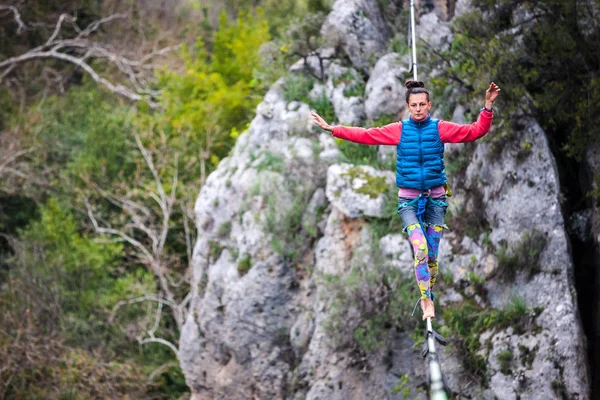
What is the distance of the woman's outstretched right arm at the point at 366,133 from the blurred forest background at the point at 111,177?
6.75 meters

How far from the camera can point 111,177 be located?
2323 centimetres

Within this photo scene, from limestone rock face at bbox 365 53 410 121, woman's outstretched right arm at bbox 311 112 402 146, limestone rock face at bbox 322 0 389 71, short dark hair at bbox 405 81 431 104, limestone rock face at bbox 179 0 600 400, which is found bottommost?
limestone rock face at bbox 179 0 600 400

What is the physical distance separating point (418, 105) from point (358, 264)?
16.9ft

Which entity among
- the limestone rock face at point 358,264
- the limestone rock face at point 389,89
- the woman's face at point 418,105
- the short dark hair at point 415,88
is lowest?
the limestone rock face at point 358,264

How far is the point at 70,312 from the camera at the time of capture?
2072cm

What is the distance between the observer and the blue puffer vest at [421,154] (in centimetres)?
689

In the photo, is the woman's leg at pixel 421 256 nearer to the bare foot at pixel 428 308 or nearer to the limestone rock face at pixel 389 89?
the bare foot at pixel 428 308

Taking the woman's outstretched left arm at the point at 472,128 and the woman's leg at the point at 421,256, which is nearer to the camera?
the woman's outstretched left arm at the point at 472,128

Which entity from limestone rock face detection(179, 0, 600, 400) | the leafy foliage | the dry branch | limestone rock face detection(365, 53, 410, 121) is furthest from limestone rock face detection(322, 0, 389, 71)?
the dry branch

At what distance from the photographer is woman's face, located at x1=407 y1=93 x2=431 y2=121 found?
265 inches

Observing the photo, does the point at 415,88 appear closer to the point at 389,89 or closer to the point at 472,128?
the point at 472,128

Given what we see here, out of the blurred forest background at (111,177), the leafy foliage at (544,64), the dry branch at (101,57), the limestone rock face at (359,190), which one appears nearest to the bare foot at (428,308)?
the leafy foliage at (544,64)

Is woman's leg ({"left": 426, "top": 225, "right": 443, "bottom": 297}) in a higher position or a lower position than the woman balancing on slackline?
lower

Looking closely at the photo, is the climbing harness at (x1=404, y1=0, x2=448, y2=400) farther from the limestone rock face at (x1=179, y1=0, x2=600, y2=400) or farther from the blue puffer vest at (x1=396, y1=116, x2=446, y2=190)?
the limestone rock face at (x1=179, y1=0, x2=600, y2=400)
